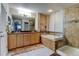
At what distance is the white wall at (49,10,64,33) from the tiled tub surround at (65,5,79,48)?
0.25 metres

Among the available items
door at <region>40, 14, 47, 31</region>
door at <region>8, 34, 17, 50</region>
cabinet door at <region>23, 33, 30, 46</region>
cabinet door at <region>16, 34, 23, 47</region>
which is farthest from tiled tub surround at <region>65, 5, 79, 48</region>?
door at <region>8, 34, 17, 50</region>

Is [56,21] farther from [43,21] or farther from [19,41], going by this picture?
[19,41]

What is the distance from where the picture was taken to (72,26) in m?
2.85

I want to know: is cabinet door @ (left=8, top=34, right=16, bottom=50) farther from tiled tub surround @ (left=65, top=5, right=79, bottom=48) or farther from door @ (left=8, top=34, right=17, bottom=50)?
tiled tub surround @ (left=65, top=5, right=79, bottom=48)

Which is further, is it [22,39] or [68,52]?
[22,39]

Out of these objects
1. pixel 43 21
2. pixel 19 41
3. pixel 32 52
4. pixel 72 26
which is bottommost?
pixel 32 52

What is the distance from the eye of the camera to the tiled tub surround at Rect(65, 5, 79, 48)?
2.68 metres

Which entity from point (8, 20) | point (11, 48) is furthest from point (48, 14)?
point (11, 48)

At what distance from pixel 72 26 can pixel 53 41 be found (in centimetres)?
92

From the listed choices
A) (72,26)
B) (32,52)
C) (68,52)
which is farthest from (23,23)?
(72,26)

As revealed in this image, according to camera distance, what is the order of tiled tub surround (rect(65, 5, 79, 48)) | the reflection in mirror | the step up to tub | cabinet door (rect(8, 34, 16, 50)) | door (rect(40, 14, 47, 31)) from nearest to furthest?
1. the step up to tub
2. the reflection in mirror
3. door (rect(40, 14, 47, 31))
4. cabinet door (rect(8, 34, 16, 50))
5. tiled tub surround (rect(65, 5, 79, 48))

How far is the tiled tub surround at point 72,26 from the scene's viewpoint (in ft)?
8.78

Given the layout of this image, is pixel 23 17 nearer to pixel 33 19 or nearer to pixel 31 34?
pixel 33 19

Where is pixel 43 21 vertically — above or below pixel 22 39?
above
